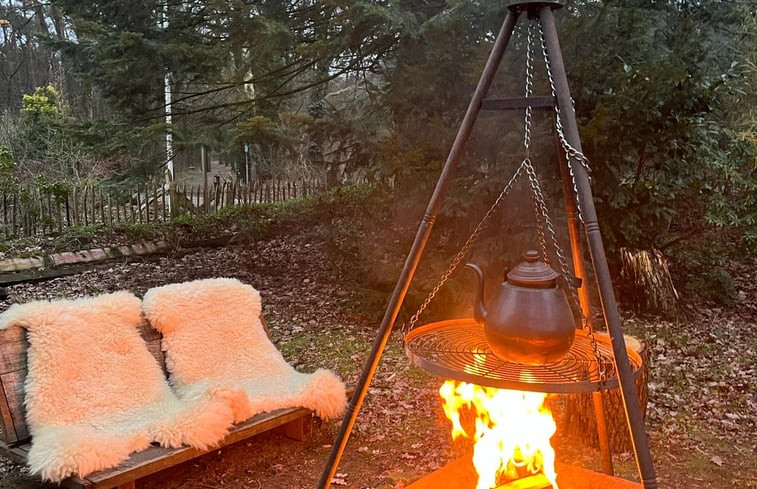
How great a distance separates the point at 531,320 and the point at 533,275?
17 centimetres

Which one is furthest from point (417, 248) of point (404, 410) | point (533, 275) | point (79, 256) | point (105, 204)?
point (105, 204)

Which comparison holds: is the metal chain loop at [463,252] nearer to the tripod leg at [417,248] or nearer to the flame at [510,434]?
the tripod leg at [417,248]

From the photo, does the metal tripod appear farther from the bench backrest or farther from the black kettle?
the bench backrest

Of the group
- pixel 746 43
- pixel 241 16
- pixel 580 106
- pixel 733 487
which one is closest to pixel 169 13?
pixel 241 16

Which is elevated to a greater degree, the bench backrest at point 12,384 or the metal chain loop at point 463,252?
the metal chain loop at point 463,252

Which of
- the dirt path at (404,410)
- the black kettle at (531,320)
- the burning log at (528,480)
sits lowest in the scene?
the dirt path at (404,410)

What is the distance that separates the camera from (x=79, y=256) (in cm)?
Answer: 784

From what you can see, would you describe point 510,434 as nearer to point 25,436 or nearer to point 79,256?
point 25,436

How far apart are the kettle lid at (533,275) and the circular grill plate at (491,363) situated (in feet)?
0.86

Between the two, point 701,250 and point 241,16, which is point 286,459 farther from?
point 701,250

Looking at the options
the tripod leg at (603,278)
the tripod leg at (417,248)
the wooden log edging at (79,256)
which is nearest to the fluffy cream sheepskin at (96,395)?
the tripod leg at (417,248)

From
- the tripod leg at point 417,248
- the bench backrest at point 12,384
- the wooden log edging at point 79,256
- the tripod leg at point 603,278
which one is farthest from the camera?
the wooden log edging at point 79,256

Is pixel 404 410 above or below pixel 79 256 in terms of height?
below

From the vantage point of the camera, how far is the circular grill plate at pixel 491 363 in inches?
64.6
